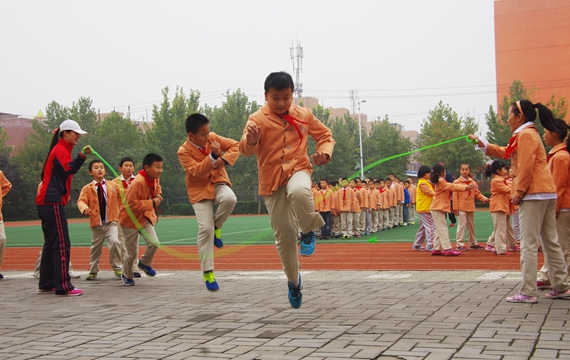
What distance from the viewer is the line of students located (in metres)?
20.5

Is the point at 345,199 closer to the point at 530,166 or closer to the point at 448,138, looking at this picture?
the point at 530,166

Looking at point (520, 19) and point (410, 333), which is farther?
point (520, 19)

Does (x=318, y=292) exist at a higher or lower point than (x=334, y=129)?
lower

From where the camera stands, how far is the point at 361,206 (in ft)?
70.6

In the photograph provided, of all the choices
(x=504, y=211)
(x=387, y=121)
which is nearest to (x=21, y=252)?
(x=504, y=211)

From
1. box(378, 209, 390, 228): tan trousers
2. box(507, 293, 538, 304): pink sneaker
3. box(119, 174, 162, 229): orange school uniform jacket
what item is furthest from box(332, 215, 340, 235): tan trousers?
box(507, 293, 538, 304): pink sneaker

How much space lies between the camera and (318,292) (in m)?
7.94

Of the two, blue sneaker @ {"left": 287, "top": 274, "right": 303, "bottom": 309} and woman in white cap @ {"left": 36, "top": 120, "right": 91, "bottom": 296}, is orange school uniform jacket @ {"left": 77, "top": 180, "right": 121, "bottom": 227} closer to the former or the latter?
woman in white cap @ {"left": 36, "top": 120, "right": 91, "bottom": 296}

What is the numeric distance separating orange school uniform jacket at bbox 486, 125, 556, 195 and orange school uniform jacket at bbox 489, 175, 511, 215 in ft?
21.5

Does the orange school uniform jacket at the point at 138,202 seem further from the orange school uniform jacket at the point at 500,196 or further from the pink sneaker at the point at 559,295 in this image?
the orange school uniform jacket at the point at 500,196

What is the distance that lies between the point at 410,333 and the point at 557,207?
342 centimetres

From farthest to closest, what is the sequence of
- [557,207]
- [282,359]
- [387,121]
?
[387,121]
[557,207]
[282,359]

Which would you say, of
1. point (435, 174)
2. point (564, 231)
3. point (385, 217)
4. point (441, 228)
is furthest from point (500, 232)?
point (385, 217)

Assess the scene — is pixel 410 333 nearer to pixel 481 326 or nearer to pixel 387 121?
pixel 481 326
